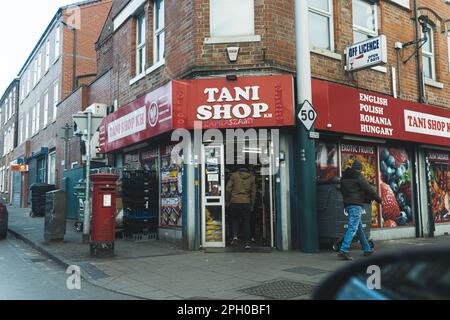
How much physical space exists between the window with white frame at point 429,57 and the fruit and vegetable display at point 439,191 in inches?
114

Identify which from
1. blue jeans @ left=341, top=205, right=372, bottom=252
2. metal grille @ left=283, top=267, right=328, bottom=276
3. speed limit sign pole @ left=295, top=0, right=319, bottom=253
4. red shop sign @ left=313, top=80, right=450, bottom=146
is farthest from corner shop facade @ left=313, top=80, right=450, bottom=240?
metal grille @ left=283, top=267, right=328, bottom=276

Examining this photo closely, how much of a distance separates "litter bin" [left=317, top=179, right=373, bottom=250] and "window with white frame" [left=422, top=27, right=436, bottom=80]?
6699 mm

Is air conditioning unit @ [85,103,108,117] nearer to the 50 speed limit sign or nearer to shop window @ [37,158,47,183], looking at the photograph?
the 50 speed limit sign

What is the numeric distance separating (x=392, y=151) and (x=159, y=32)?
24.0ft

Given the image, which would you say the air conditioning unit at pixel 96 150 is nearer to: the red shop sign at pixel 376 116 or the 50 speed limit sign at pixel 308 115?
the 50 speed limit sign at pixel 308 115

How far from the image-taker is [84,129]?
10.2 m

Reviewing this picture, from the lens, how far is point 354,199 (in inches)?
310

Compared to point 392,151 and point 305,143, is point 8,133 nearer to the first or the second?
point 392,151

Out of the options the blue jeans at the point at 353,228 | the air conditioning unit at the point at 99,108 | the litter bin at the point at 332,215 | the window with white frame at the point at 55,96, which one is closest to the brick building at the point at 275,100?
the litter bin at the point at 332,215

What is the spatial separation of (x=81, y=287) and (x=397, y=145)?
9.43 metres

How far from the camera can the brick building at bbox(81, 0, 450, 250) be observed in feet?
29.9

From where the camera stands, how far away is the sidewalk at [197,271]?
5.55 meters
